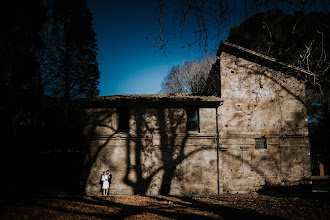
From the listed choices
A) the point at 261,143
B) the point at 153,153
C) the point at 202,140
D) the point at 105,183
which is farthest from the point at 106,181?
the point at 261,143

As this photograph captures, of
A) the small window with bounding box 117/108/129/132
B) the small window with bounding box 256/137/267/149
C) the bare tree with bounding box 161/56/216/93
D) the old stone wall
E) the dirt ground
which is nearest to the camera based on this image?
the dirt ground

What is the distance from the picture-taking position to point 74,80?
12.9 metres

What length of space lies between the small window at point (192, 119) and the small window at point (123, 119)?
3.86 metres

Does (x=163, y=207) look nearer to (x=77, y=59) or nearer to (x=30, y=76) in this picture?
(x=30, y=76)

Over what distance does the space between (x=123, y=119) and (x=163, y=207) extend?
565cm

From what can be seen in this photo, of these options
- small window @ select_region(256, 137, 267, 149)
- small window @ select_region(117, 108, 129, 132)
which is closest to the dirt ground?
small window @ select_region(256, 137, 267, 149)

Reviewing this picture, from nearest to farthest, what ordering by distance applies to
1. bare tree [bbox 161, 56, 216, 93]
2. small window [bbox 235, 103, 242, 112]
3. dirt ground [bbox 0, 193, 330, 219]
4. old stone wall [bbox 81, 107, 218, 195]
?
dirt ground [bbox 0, 193, 330, 219] → old stone wall [bbox 81, 107, 218, 195] → small window [bbox 235, 103, 242, 112] → bare tree [bbox 161, 56, 216, 93]

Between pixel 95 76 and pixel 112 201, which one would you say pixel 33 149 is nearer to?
pixel 112 201

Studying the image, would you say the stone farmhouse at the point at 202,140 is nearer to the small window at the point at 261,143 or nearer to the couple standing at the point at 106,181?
the small window at the point at 261,143

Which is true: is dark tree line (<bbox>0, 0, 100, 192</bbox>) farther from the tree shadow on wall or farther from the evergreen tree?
the tree shadow on wall

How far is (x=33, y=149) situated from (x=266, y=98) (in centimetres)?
1431

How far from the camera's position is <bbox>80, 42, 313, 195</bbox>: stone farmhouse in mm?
10711

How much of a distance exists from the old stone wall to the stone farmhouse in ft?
0.19

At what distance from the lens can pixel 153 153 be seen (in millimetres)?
10914
